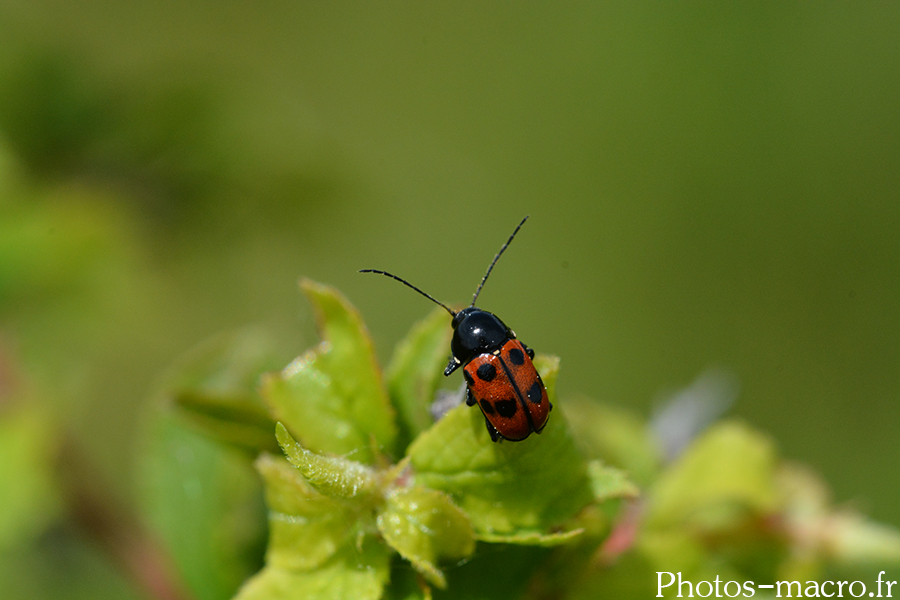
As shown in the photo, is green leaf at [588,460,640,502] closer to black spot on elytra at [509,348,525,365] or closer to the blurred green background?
black spot on elytra at [509,348,525,365]

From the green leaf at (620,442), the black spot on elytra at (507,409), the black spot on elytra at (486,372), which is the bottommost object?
the black spot on elytra at (507,409)

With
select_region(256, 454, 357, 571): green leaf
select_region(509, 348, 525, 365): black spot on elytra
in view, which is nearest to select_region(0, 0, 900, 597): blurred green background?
select_region(509, 348, 525, 365): black spot on elytra

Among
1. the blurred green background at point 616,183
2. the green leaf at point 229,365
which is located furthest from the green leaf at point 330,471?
the blurred green background at point 616,183

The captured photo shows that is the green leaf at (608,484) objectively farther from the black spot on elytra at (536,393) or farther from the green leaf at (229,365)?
the green leaf at (229,365)

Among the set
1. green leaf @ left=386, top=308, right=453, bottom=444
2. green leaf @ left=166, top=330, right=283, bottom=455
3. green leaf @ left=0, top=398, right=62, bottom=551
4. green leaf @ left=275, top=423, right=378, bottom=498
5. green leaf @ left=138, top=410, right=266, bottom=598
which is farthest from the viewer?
green leaf @ left=0, top=398, right=62, bottom=551

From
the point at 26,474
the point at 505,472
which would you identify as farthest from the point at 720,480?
the point at 26,474

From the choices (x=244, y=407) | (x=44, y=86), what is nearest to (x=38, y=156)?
(x=44, y=86)

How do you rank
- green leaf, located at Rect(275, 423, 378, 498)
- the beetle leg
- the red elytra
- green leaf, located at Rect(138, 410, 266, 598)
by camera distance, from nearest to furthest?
green leaf, located at Rect(275, 423, 378, 498)
the red elytra
the beetle leg
green leaf, located at Rect(138, 410, 266, 598)
